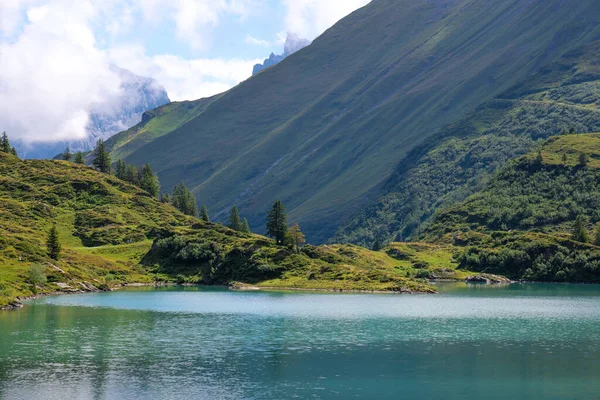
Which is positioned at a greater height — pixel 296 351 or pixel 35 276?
pixel 35 276

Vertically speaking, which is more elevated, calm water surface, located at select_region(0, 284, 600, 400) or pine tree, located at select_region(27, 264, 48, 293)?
pine tree, located at select_region(27, 264, 48, 293)

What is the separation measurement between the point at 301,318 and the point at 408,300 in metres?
52.3

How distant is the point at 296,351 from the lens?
105 meters

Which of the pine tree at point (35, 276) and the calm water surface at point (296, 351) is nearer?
the calm water surface at point (296, 351)

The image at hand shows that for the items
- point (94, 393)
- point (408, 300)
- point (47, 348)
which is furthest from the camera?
point (408, 300)

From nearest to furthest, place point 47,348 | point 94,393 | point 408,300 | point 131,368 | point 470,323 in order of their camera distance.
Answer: point 94,393
point 131,368
point 47,348
point 470,323
point 408,300

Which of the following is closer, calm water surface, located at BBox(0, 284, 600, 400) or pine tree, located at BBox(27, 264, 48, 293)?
calm water surface, located at BBox(0, 284, 600, 400)

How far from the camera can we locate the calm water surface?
3191 inches

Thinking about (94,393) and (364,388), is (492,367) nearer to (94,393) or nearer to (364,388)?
(364,388)

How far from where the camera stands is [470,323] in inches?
5418

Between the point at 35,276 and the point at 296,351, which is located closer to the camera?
the point at 296,351

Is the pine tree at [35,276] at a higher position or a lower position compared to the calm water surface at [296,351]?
higher

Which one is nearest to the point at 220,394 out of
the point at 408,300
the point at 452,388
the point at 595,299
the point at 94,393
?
the point at 94,393

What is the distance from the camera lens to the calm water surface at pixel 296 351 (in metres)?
81.1
